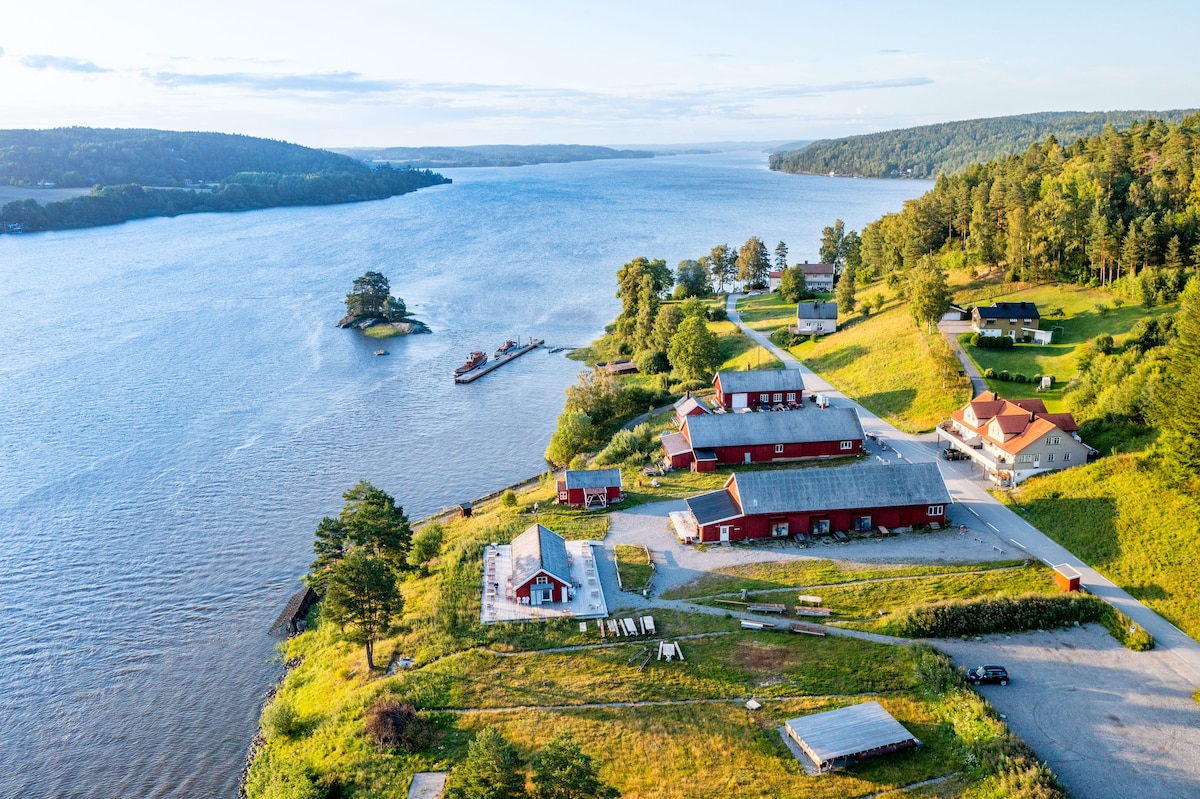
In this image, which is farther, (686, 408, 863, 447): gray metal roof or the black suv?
(686, 408, 863, 447): gray metal roof

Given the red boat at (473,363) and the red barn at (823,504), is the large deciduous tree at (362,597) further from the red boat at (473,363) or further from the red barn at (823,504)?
the red boat at (473,363)

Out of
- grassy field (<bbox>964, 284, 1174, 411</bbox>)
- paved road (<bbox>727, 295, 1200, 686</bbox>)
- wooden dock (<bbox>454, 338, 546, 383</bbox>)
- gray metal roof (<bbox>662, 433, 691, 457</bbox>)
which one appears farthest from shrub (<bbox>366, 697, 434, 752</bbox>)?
wooden dock (<bbox>454, 338, 546, 383</bbox>)

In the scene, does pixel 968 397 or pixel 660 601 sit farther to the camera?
pixel 968 397

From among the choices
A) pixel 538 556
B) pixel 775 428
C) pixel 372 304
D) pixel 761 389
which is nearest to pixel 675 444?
pixel 775 428

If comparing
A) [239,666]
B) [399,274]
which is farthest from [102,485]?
[399,274]

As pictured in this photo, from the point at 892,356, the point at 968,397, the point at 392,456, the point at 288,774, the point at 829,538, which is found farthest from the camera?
the point at 892,356

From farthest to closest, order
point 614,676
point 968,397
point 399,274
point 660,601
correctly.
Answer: point 399,274, point 968,397, point 660,601, point 614,676

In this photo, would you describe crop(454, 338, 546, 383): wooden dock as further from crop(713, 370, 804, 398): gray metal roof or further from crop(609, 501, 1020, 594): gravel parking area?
crop(609, 501, 1020, 594): gravel parking area

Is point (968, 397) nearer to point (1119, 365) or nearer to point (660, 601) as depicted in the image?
point (1119, 365)
